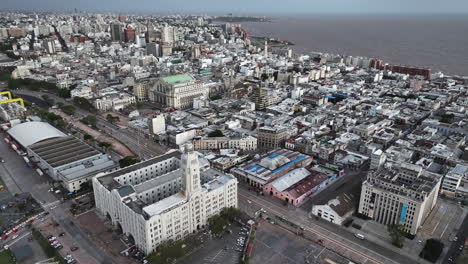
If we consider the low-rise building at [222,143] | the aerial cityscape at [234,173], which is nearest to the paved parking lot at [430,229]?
the aerial cityscape at [234,173]

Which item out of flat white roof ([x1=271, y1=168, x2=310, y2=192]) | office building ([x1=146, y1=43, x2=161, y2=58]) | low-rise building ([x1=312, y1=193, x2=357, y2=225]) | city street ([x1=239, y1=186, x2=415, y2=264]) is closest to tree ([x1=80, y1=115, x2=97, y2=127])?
city street ([x1=239, y1=186, x2=415, y2=264])

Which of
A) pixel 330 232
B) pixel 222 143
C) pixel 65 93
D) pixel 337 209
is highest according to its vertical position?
pixel 337 209

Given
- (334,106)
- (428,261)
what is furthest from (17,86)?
(428,261)

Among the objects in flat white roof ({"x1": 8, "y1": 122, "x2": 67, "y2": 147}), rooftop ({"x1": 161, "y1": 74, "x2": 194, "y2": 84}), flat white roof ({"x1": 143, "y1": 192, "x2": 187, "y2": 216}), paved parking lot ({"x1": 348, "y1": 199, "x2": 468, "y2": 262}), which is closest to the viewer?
flat white roof ({"x1": 143, "y1": 192, "x2": 187, "y2": 216})

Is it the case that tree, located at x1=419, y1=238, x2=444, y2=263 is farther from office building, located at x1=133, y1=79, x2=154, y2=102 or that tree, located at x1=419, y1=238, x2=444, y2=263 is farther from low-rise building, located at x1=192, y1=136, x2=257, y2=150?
office building, located at x1=133, y1=79, x2=154, y2=102

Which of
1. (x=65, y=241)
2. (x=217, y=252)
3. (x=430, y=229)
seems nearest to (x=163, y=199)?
(x=217, y=252)

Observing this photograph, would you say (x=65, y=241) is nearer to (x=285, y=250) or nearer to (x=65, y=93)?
(x=285, y=250)
